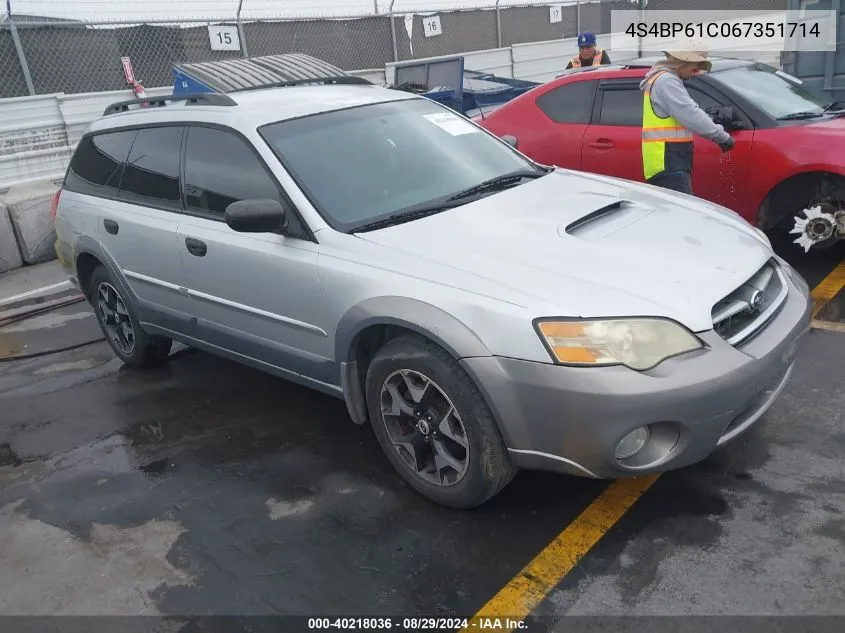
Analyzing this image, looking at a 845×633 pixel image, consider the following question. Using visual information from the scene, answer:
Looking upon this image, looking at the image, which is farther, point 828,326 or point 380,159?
point 828,326

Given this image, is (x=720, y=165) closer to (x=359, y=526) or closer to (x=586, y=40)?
(x=586, y=40)

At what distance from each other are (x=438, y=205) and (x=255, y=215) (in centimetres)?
83

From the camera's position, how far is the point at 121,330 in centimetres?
507

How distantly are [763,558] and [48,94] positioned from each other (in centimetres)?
1000

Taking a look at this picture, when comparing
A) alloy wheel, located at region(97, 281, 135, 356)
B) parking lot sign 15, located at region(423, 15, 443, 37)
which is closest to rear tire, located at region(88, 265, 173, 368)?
alloy wheel, located at region(97, 281, 135, 356)

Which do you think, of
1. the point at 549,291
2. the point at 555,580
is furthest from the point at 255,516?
the point at 549,291

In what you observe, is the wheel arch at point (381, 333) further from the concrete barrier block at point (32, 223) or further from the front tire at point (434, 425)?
the concrete barrier block at point (32, 223)

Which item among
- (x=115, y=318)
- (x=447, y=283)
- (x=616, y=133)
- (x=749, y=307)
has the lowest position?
(x=115, y=318)

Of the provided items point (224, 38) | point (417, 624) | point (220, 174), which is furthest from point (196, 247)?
point (224, 38)

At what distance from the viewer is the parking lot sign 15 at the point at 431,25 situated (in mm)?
14562

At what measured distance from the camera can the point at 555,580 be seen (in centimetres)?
272

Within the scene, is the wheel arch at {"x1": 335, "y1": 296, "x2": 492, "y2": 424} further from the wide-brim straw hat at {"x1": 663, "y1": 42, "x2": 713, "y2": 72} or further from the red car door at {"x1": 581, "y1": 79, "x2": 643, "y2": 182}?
the red car door at {"x1": 581, "y1": 79, "x2": 643, "y2": 182}

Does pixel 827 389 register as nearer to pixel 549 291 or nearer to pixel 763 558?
pixel 763 558

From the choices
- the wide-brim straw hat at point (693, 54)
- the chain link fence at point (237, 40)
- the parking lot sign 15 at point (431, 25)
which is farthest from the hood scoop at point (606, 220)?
the parking lot sign 15 at point (431, 25)
